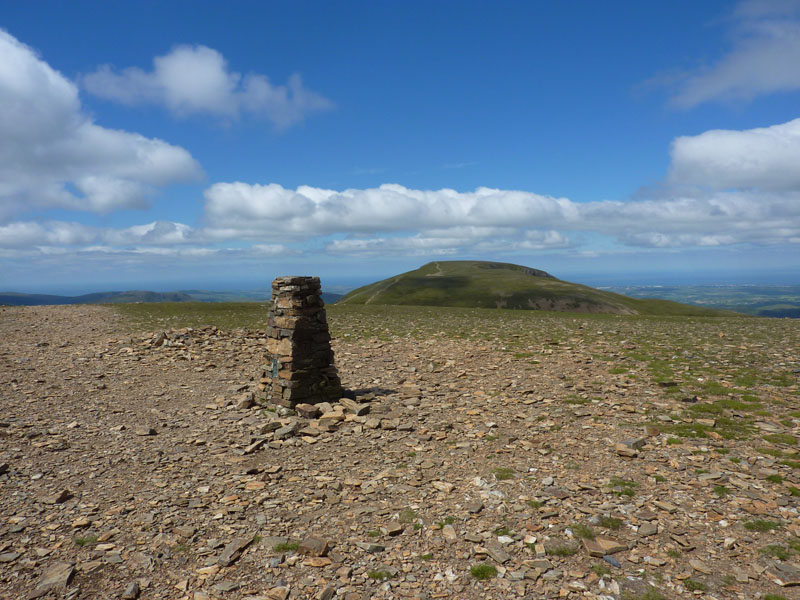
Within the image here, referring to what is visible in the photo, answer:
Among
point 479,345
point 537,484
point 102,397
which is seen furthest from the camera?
point 479,345

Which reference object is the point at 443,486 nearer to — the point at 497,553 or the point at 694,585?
the point at 497,553

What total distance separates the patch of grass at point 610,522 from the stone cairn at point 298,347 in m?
10.1

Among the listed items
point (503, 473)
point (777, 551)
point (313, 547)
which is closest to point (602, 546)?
point (777, 551)

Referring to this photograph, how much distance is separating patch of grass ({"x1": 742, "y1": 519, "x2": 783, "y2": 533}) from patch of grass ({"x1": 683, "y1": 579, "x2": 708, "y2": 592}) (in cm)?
212

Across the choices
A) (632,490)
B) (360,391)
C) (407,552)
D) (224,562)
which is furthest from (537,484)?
(360,391)

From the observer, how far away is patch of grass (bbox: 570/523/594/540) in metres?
7.84

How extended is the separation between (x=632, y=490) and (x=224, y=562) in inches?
326

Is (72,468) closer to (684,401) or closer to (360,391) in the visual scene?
(360,391)

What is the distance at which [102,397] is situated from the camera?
17.2 meters

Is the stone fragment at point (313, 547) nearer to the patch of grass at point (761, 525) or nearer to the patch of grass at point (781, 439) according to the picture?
the patch of grass at point (761, 525)

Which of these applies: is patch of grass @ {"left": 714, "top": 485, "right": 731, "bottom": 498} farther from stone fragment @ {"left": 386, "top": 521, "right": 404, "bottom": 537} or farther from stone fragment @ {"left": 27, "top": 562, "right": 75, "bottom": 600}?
stone fragment @ {"left": 27, "top": 562, "right": 75, "bottom": 600}

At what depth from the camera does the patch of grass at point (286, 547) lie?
25.8ft

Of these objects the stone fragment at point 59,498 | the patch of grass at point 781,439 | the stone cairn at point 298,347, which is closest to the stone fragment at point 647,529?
the patch of grass at point 781,439

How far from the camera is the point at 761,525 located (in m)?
7.84
